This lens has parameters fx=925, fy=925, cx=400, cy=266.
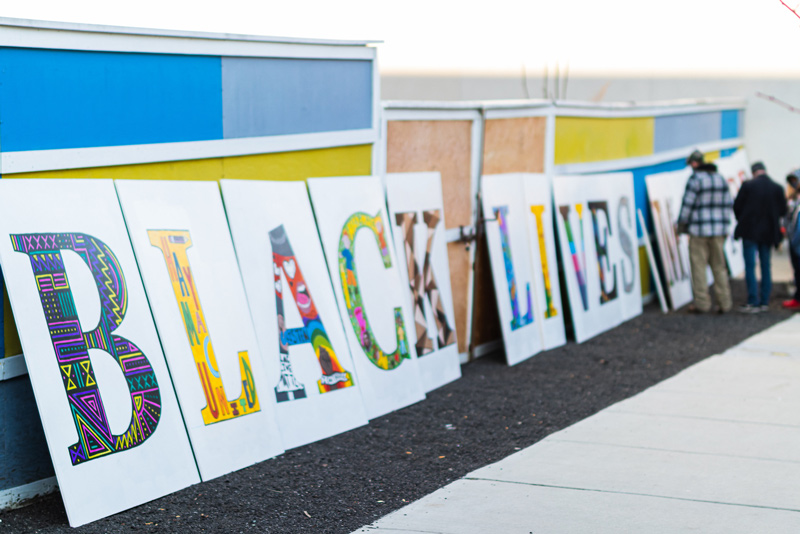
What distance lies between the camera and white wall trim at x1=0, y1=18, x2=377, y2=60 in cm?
452

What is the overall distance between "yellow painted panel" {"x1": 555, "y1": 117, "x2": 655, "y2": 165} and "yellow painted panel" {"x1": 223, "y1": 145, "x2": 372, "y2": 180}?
314 cm

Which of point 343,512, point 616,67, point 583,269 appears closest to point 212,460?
point 343,512

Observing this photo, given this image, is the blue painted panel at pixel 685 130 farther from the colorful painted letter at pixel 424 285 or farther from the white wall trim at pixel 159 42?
the white wall trim at pixel 159 42

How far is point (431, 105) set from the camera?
7.49 metres

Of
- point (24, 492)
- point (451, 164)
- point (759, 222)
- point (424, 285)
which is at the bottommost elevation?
point (759, 222)

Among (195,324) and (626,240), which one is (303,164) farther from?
(626,240)

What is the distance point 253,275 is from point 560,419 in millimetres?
2341

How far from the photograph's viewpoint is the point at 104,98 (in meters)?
4.95

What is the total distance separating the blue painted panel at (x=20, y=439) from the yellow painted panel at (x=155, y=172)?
3.48 feet

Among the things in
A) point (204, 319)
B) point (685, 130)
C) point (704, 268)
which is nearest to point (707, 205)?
point (704, 268)

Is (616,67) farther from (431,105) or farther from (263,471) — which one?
(263,471)

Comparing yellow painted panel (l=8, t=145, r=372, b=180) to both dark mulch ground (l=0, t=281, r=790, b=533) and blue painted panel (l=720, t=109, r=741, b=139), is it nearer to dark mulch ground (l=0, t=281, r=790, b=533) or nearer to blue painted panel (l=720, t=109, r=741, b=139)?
dark mulch ground (l=0, t=281, r=790, b=533)

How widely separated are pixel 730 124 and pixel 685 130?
10.2 ft

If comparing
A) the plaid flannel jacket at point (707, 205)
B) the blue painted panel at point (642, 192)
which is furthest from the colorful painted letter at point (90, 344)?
the blue painted panel at point (642, 192)
